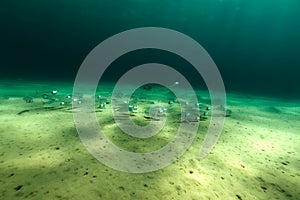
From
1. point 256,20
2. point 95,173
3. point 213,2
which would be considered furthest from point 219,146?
point 256,20

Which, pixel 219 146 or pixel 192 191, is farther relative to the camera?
pixel 219 146

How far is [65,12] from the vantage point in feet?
125

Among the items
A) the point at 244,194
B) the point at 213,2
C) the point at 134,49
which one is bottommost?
the point at 244,194

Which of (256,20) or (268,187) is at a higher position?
(256,20)

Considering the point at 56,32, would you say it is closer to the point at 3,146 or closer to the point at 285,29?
the point at 3,146

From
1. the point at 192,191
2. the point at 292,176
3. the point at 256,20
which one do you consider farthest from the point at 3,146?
the point at 256,20

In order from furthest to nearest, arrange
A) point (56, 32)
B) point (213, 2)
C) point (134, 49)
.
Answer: point (134, 49) < point (56, 32) < point (213, 2)

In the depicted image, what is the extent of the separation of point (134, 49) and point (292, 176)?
5728 centimetres

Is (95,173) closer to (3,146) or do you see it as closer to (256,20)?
(3,146)

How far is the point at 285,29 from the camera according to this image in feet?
177

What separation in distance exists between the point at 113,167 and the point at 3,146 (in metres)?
2.31

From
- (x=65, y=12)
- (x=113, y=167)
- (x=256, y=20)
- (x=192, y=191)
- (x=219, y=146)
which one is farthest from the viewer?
(x=256, y=20)

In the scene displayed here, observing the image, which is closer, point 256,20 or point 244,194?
point 244,194

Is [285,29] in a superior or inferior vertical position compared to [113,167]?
superior
